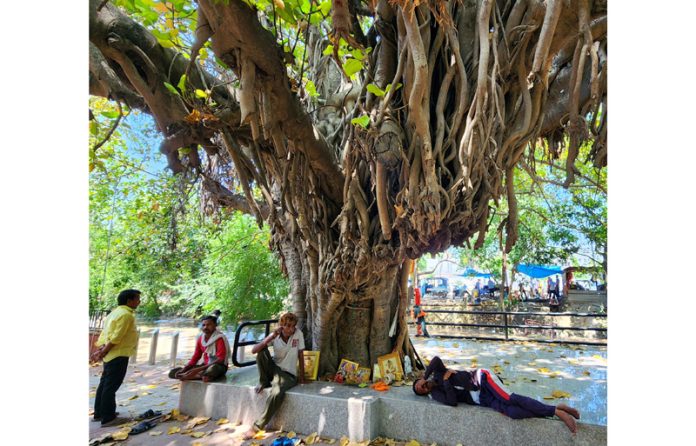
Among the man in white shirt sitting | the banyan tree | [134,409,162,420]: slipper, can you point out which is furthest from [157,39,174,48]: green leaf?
[134,409,162,420]: slipper

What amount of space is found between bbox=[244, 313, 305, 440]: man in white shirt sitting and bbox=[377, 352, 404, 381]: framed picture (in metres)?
0.87

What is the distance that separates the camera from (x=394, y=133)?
292 centimetres

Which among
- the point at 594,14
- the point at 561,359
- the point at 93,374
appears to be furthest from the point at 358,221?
the point at 93,374

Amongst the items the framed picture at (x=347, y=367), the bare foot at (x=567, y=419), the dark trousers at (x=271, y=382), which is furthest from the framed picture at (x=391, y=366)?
the bare foot at (x=567, y=419)

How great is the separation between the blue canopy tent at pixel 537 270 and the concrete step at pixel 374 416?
470 inches

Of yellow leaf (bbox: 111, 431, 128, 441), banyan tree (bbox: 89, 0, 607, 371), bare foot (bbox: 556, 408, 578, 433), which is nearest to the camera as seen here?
banyan tree (bbox: 89, 0, 607, 371)

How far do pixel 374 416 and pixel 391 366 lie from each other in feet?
3.06

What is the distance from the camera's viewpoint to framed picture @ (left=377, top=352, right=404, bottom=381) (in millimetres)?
4262

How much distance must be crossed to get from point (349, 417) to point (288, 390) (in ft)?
2.40

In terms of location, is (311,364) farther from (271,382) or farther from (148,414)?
(148,414)

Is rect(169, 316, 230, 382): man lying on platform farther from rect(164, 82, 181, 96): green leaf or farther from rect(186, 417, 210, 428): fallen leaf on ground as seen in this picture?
rect(164, 82, 181, 96): green leaf

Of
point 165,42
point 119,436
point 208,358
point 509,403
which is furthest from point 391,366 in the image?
point 165,42

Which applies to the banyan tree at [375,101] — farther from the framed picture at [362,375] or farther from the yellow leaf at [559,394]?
the yellow leaf at [559,394]

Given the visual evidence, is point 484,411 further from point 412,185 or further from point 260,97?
point 260,97
